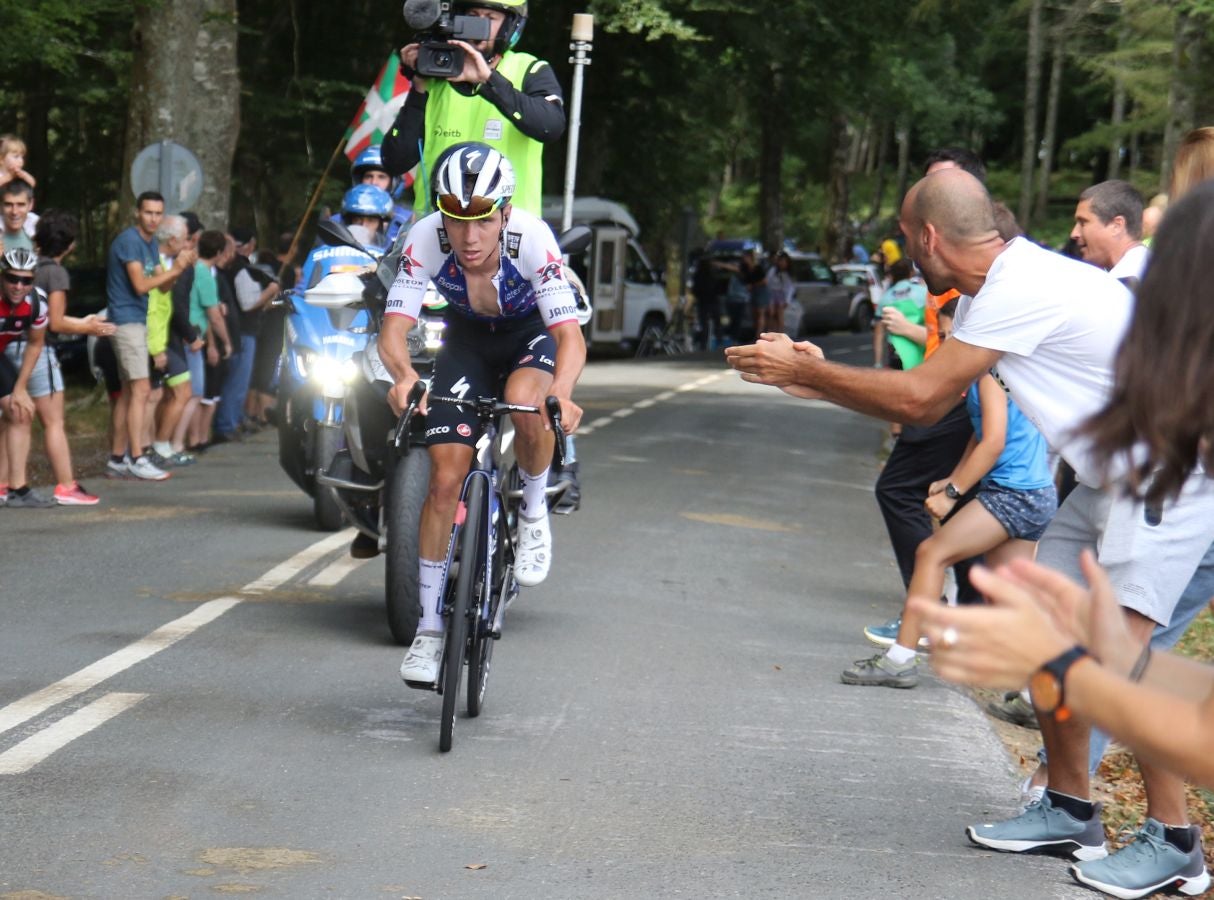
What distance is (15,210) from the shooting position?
1271 centimetres

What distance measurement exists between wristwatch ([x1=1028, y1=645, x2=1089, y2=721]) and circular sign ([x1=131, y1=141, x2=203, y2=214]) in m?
16.6

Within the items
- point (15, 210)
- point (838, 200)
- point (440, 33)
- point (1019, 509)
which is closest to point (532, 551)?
point (1019, 509)

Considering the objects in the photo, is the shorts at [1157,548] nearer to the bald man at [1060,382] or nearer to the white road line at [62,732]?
the bald man at [1060,382]

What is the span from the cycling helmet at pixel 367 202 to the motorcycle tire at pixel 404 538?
4.11 metres

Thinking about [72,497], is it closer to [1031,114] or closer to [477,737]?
[477,737]

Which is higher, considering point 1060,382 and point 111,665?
point 1060,382

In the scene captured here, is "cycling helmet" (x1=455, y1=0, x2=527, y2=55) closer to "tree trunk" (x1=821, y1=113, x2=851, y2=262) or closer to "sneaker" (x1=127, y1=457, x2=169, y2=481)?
"sneaker" (x1=127, y1=457, x2=169, y2=481)

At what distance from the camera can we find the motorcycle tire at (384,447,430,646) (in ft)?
25.9

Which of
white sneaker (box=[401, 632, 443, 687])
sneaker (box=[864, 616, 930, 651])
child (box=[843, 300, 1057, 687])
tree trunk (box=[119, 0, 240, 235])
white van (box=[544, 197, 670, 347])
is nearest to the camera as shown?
white sneaker (box=[401, 632, 443, 687])

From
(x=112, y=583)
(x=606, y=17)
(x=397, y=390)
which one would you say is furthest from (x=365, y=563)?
(x=606, y=17)

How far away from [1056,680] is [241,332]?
15560mm

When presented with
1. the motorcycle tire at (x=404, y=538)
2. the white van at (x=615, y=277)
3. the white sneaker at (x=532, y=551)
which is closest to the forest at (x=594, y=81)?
the white van at (x=615, y=277)

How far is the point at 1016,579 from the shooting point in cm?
303

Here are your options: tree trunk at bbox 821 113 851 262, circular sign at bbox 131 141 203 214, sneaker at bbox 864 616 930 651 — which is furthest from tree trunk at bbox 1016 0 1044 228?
sneaker at bbox 864 616 930 651
